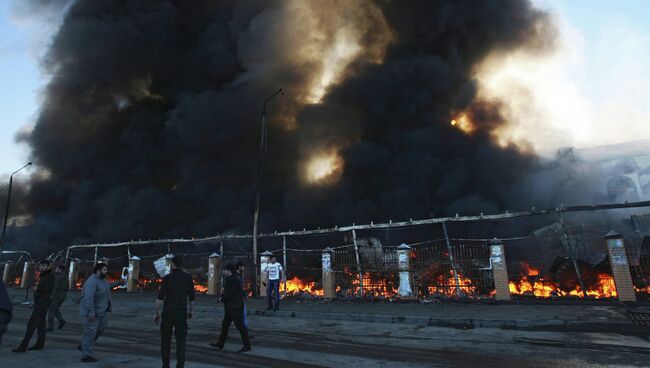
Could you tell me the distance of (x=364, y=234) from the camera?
71.7 ft

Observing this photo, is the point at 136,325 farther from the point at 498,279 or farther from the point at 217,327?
the point at 498,279

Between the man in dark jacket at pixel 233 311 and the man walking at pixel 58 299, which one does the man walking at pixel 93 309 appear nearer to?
the man in dark jacket at pixel 233 311

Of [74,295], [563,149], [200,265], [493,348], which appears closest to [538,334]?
[493,348]

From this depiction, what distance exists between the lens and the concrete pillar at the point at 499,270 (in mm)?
11284

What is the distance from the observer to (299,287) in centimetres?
1741

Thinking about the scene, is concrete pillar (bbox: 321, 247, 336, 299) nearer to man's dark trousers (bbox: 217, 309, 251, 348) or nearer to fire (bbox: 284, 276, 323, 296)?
fire (bbox: 284, 276, 323, 296)

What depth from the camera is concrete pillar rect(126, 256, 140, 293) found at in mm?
19642

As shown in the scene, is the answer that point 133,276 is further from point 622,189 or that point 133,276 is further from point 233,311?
point 622,189

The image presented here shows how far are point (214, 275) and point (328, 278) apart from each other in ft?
19.3

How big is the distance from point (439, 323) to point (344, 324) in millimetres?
2282

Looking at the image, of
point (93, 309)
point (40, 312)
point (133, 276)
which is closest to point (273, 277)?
point (40, 312)

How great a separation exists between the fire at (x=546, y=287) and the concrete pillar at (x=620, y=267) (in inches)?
39.3

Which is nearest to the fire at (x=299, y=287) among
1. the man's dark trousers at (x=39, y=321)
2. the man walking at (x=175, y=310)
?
the man's dark trousers at (x=39, y=321)

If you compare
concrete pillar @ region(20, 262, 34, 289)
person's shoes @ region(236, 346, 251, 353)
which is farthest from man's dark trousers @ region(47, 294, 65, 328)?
concrete pillar @ region(20, 262, 34, 289)
